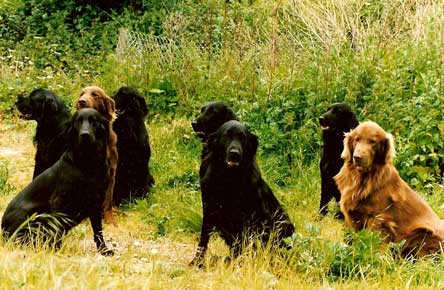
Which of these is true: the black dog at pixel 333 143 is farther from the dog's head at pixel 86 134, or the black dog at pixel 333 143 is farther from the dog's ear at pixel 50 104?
the dog's ear at pixel 50 104

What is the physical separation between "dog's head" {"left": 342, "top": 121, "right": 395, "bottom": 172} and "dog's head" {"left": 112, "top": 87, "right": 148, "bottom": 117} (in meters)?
2.62

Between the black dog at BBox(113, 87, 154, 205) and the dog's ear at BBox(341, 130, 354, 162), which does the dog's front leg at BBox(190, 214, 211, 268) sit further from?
the black dog at BBox(113, 87, 154, 205)

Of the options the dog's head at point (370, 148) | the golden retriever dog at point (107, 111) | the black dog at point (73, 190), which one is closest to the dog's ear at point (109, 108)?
the golden retriever dog at point (107, 111)

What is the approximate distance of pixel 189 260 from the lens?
18.8ft

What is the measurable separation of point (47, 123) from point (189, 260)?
2.24 meters

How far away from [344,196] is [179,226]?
1.58m

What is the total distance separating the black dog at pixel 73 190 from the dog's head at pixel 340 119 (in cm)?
237

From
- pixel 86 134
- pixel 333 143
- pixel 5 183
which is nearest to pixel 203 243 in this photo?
pixel 86 134

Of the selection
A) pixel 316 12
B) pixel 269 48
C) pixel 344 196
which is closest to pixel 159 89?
pixel 269 48

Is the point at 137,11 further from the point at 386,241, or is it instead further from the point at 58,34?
the point at 386,241

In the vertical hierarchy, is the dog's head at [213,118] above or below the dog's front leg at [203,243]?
above

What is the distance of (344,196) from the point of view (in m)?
5.84

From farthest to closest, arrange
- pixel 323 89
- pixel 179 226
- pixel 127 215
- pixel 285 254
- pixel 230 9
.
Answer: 1. pixel 230 9
2. pixel 323 89
3. pixel 127 215
4. pixel 179 226
5. pixel 285 254

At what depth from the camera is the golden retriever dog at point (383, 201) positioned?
215 inches
